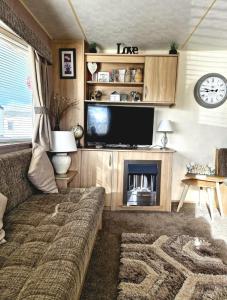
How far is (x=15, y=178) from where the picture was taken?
1.92 metres

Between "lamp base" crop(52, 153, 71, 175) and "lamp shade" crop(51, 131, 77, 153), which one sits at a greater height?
"lamp shade" crop(51, 131, 77, 153)

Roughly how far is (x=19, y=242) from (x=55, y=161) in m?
1.41

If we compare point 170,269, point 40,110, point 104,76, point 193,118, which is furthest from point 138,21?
point 170,269

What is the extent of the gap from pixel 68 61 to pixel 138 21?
111cm

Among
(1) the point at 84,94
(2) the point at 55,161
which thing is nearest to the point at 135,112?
(1) the point at 84,94

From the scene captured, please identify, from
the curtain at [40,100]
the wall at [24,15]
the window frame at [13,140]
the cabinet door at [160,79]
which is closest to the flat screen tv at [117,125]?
the cabinet door at [160,79]

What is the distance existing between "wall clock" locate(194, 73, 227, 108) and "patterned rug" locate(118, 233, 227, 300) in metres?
2.00

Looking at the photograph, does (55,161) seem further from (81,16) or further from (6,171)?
(81,16)

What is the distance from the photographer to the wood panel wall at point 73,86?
3.06m

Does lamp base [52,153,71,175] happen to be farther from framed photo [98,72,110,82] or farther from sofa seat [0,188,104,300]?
framed photo [98,72,110,82]

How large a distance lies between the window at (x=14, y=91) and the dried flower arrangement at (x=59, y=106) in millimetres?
488

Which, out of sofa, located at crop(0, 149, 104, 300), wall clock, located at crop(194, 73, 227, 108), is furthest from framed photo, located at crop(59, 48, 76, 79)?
wall clock, located at crop(194, 73, 227, 108)

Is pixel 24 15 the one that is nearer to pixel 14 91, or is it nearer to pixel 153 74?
pixel 14 91

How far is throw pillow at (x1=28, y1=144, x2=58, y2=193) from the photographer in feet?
7.04
